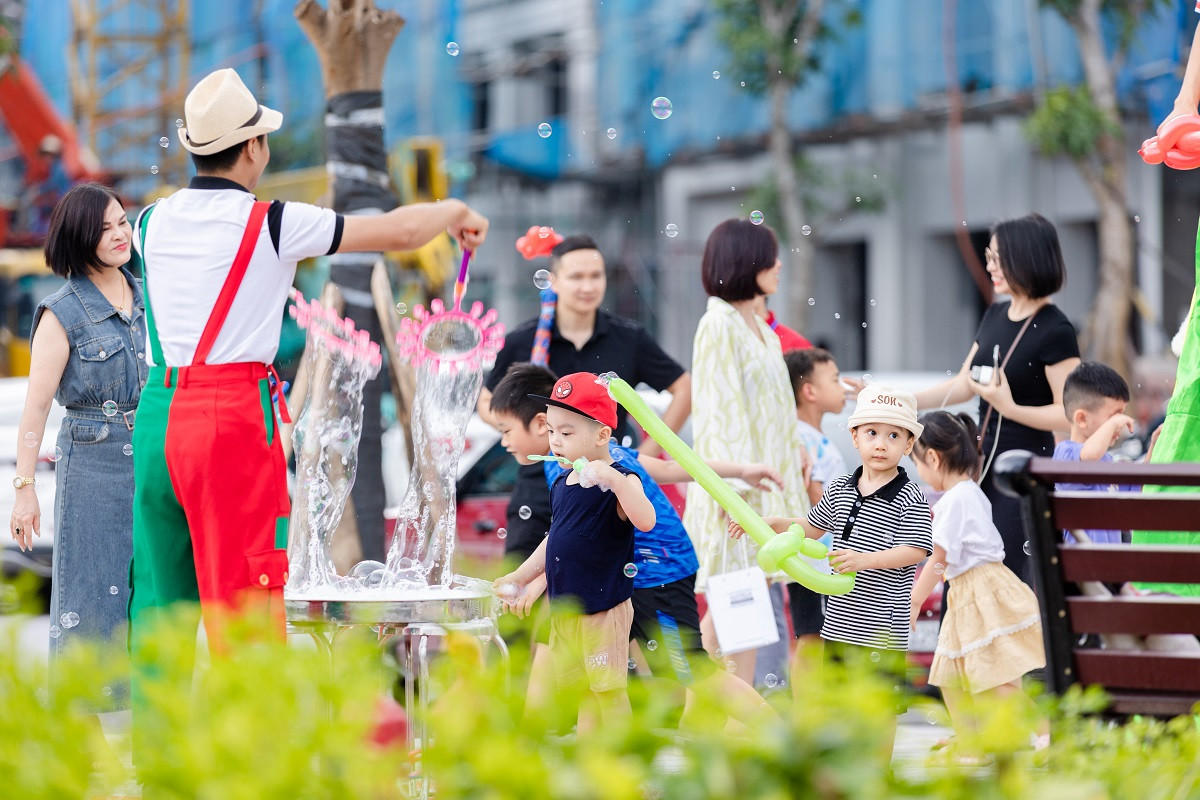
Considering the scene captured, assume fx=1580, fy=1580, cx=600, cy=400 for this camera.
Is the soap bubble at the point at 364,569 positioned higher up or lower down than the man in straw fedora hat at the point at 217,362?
lower down

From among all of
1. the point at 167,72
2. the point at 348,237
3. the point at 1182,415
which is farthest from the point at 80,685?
the point at 167,72

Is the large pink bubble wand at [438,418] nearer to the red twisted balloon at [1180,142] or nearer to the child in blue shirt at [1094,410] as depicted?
the red twisted balloon at [1180,142]

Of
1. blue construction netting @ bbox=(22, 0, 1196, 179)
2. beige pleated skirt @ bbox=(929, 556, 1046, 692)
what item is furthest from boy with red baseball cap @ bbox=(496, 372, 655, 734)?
blue construction netting @ bbox=(22, 0, 1196, 179)

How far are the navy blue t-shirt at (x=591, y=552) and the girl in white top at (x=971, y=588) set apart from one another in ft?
3.33

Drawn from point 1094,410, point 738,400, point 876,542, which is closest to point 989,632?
point 876,542

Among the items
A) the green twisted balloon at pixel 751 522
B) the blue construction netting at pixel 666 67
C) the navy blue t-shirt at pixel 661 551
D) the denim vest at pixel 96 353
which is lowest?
the navy blue t-shirt at pixel 661 551

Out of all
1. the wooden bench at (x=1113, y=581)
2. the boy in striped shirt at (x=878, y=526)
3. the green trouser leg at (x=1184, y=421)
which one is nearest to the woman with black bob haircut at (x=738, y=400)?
A: the boy in striped shirt at (x=878, y=526)

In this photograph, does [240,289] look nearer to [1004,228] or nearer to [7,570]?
[1004,228]

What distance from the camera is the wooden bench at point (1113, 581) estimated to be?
2.63 meters

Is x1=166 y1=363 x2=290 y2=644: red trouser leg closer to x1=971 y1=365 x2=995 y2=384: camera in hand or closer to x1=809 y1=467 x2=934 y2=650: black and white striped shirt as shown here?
x1=809 y1=467 x2=934 y2=650: black and white striped shirt

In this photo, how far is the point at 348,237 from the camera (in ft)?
12.1

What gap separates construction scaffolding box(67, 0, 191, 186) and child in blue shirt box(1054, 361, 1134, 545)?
83.8 ft

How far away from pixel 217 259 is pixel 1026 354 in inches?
106

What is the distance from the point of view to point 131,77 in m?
30.2
